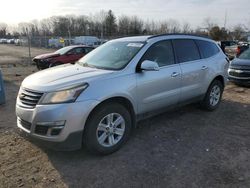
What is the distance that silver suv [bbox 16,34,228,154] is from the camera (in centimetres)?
355

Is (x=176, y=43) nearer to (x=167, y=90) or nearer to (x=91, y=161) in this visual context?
(x=167, y=90)

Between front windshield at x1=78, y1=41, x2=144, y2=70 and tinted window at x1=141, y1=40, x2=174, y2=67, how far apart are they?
8.1 inches

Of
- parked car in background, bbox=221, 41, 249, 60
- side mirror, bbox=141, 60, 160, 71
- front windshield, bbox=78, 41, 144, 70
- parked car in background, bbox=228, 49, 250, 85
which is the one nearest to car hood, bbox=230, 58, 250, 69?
parked car in background, bbox=228, 49, 250, 85

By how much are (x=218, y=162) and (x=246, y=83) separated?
652 cm

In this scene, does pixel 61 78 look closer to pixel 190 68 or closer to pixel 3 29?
pixel 190 68

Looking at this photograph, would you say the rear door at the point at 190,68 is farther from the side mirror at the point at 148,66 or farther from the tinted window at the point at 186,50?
the side mirror at the point at 148,66

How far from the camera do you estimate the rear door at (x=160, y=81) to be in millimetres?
4402

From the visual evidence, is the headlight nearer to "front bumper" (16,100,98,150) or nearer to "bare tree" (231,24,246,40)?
"front bumper" (16,100,98,150)

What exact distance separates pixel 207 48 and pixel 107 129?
3.39 m

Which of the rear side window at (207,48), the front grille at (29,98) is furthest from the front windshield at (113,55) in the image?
the rear side window at (207,48)

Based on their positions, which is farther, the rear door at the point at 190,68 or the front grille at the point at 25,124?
the rear door at the point at 190,68

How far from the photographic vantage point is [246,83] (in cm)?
947

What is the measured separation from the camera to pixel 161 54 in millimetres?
4867

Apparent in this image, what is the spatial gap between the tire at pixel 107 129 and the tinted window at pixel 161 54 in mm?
1077
